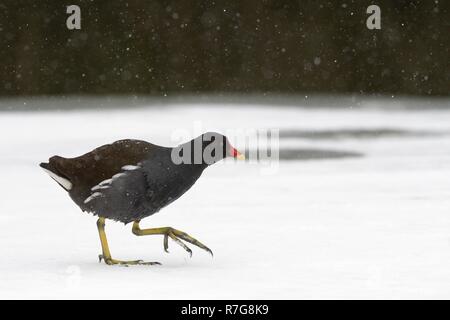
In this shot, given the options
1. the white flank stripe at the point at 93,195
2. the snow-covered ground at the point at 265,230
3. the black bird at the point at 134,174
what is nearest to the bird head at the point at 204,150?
the black bird at the point at 134,174

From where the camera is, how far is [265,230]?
6.54 m

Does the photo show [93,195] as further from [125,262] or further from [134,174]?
[125,262]

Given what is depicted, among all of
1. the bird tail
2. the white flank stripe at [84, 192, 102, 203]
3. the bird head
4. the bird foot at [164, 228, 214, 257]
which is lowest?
the bird foot at [164, 228, 214, 257]

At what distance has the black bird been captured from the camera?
4.86m

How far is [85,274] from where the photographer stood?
5012 mm

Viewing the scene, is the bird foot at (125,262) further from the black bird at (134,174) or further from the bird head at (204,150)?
the bird head at (204,150)

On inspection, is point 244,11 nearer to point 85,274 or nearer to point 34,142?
point 34,142

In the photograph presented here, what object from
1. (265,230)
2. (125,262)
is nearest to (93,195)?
(125,262)

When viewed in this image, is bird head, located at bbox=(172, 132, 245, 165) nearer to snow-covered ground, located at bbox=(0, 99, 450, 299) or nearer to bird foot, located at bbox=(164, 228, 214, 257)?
bird foot, located at bbox=(164, 228, 214, 257)

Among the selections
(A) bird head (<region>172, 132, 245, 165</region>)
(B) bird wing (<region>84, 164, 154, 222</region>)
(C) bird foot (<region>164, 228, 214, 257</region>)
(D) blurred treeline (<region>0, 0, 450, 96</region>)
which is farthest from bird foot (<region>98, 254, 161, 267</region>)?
(D) blurred treeline (<region>0, 0, 450, 96</region>)

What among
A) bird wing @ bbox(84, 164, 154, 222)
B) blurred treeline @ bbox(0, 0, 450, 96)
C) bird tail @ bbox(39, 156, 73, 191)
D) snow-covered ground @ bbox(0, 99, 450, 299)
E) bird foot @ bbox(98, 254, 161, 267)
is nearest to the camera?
snow-covered ground @ bbox(0, 99, 450, 299)

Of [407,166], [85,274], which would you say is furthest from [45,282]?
[407,166]

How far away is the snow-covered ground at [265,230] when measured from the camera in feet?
15.6
